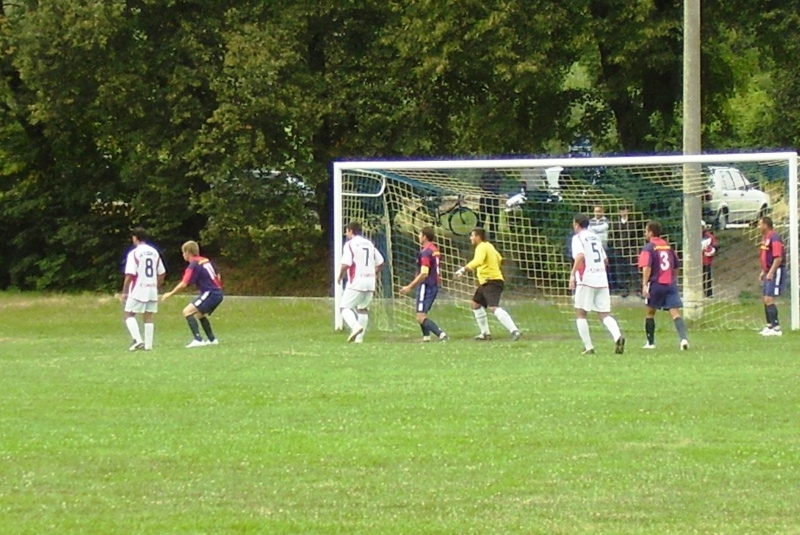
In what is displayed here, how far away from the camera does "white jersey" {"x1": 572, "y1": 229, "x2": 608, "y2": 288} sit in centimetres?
1858

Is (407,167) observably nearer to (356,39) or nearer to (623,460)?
(356,39)

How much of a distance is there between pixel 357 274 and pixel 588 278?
173 inches

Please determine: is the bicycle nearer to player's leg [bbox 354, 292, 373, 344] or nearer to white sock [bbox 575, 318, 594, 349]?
player's leg [bbox 354, 292, 373, 344]

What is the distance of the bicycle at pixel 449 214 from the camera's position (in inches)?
1043

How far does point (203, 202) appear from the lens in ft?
114

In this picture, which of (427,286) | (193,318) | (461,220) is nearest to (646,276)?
(427,286)

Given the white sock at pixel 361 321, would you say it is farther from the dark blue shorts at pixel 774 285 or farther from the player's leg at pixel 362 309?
the dark blue shorts at pixel 774 285

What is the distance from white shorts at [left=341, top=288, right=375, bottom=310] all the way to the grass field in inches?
81.3

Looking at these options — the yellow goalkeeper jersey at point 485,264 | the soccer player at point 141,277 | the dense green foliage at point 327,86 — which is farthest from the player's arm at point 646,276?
the dense green foliage at point 327,86

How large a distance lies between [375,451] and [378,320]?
14.8 meters

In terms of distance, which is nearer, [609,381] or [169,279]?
[609,381]

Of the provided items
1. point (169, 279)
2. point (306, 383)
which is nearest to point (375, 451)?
point (306, 383)

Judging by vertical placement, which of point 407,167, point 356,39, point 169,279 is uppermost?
point 356,39

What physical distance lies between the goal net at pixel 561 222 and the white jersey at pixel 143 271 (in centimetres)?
415
